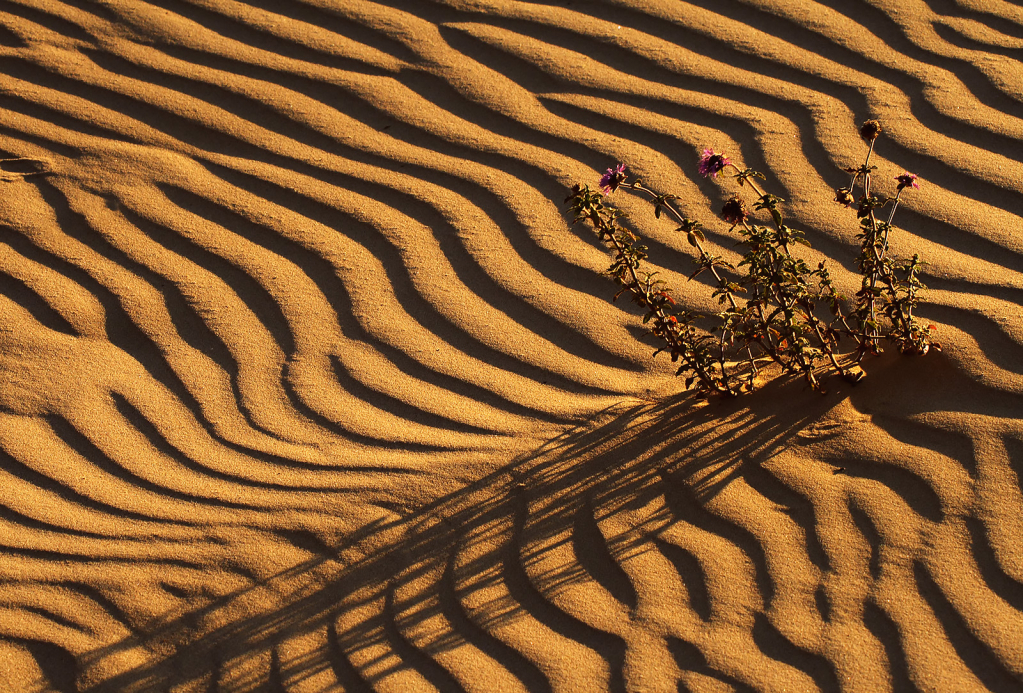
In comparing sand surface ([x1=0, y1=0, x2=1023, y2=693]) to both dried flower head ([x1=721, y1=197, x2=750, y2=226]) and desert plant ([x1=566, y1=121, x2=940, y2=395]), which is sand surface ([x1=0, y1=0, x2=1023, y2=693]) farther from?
dried flower head ([x1=721, y1=197, x2=750, y2=226])

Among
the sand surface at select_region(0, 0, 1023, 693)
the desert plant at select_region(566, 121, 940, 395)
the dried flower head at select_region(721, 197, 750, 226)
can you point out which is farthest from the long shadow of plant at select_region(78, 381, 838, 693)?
the dried flower head at select_region(721, 197, 750, 226)

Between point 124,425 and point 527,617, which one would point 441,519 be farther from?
point 124,425

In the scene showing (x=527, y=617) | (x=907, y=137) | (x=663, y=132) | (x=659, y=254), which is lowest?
(x=527, y=617)

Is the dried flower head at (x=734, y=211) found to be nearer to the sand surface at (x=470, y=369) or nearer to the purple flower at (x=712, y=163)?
the purple flower at (x=712, y=163)

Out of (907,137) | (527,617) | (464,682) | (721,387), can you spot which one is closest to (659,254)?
(721,387)

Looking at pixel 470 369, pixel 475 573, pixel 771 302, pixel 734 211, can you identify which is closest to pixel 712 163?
pixel 734 211

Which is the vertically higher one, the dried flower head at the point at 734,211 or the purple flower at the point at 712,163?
the purple flower at the point at 712,163

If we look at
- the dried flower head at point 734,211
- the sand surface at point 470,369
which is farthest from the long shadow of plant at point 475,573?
the dried flower head at point 734,211
